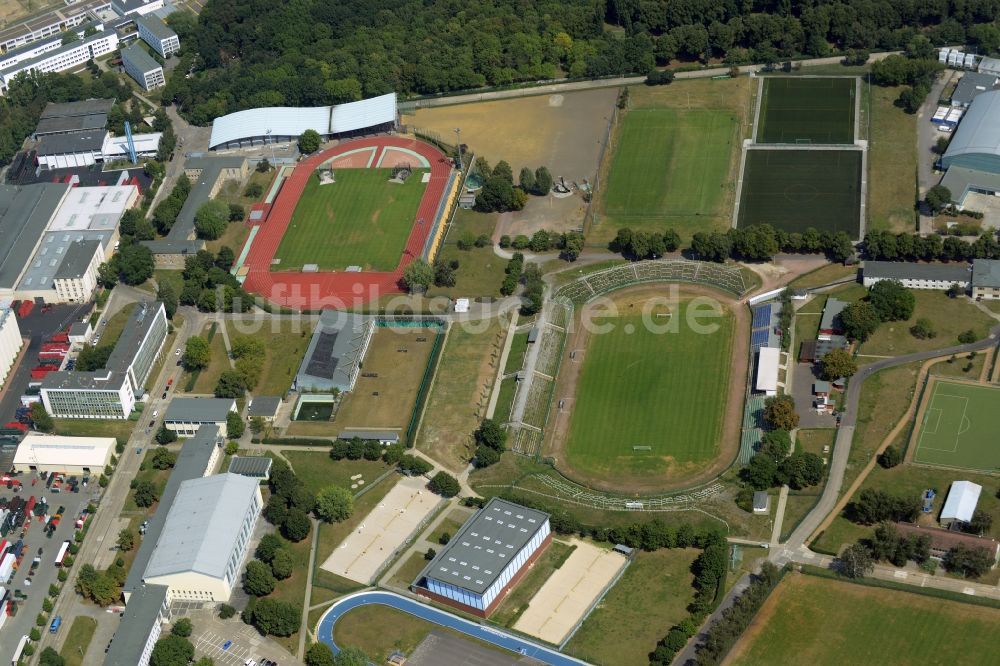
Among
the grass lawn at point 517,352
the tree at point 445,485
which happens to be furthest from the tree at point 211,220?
the tree at point 445,485

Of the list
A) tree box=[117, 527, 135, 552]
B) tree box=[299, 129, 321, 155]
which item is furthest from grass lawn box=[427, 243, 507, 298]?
tree box=[117, 527, 135, 552]

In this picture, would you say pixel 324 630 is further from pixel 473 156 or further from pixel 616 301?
pixel 473 156

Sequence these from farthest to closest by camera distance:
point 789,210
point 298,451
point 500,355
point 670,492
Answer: point 789,210
point 500,355
point 298,451
point 670,492

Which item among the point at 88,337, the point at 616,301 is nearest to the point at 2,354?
the point at 88,337

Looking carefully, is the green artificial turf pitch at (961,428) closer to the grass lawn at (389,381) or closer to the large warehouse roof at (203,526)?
the grass lawn at (389,381)

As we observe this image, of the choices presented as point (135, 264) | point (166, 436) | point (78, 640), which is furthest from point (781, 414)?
point (135, 264)
